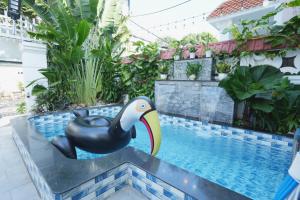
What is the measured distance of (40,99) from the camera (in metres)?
4.72

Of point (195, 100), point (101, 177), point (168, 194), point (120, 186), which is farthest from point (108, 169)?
point (195, 100)

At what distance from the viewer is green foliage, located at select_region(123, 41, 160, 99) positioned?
5.45 meters

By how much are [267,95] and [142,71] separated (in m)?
3.78

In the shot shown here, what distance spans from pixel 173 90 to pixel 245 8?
15.1 feet

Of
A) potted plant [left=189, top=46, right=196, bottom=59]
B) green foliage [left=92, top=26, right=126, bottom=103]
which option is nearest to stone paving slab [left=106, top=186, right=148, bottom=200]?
potted plant [left=189, top=46, right=196, bottom=59]

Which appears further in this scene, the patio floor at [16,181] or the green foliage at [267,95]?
the green foliage at [267,95]

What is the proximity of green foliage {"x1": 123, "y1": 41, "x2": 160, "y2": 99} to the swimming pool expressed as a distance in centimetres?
185

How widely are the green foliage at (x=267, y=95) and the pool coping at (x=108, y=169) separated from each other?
6.96 ft

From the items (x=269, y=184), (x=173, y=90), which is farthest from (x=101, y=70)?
(x=269, y=184)

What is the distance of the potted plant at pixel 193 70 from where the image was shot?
→ 430 centimetres

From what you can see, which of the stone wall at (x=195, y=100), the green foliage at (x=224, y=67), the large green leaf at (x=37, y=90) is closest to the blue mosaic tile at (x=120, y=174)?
the stone wall at (x=195, y=100)

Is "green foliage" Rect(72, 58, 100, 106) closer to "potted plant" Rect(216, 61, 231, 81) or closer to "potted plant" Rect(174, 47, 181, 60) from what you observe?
"potted plant" Rect(174, 47, 181, 60)

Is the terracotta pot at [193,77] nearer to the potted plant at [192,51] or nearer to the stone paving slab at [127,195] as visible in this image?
the potted plant at [192,51]

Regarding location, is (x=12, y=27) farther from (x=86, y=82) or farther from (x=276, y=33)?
(x=276, y=33)
